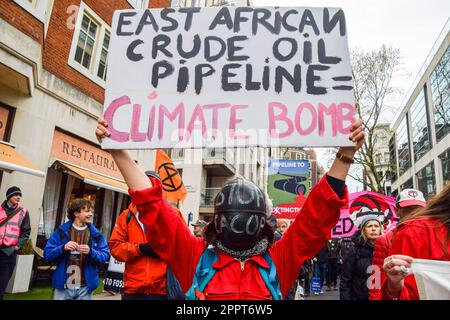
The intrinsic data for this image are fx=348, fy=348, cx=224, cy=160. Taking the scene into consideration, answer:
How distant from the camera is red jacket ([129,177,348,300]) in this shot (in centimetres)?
172

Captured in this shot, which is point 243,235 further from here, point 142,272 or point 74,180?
point 74,180

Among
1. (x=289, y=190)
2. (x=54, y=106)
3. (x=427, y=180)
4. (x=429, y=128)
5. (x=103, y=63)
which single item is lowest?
(x=289, y=190)

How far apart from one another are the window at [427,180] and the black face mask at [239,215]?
31.0 meters

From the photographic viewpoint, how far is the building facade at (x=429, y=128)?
82.7 ft

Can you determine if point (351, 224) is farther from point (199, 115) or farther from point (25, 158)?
point (25, 158)

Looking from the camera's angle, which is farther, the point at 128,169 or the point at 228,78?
the point at 228,78

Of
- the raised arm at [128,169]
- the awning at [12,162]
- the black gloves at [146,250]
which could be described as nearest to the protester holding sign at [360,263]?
the black gloves at [146,250]

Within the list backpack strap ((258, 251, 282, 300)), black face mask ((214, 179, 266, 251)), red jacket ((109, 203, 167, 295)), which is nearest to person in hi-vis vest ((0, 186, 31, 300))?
red jacket ((109, 203, 167, 295))

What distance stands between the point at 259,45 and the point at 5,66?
684cm

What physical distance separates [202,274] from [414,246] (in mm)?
1007

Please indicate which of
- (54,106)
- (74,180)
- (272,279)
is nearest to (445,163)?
(74,180)

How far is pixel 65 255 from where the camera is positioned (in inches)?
157

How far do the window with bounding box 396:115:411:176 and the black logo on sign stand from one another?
3689 cm

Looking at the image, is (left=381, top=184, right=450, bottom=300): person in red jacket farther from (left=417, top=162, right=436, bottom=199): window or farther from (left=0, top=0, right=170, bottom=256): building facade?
(left=417, top=162, right=436, bottom=199): window
